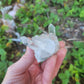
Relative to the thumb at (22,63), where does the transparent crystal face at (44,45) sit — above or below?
above

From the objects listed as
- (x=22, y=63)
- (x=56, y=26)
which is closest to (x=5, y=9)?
(x=56, y=26)

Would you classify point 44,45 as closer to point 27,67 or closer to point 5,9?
point 27,67

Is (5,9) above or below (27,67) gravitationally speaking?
above

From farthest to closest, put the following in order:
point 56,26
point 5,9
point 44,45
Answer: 1. point 5,9
2. point 56,26
3. point 44,45

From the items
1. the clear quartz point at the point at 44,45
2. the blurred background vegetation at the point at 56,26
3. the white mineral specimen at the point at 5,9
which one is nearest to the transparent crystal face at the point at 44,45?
the clear quartz point at the point at 44,45

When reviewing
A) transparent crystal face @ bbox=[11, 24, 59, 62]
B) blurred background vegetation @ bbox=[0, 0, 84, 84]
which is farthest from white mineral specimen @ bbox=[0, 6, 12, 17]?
transparent crystal face @ bbox=[11, 24, 59, 62]

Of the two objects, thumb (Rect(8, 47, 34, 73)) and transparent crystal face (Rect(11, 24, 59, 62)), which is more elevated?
transparent crystal face (Rect(11, 24, 59, 62))

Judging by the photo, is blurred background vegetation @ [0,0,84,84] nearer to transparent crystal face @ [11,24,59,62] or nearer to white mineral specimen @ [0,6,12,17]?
white mineral specimen @ [0,6,12,17]

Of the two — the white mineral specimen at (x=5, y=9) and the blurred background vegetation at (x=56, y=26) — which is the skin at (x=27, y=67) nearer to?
the blurred background vegetation at (x=56, y=26)

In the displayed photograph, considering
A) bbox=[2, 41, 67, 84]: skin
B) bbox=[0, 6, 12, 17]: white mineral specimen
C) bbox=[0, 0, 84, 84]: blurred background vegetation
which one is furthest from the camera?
bbox=[0, 6, 12, 17]: white mineral specimen
